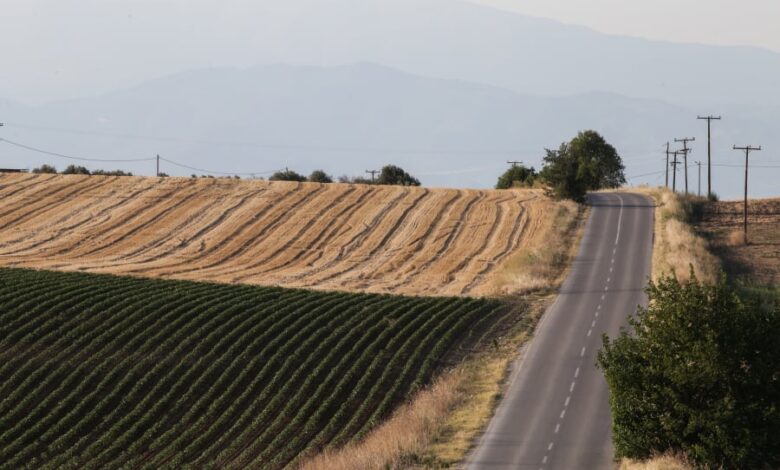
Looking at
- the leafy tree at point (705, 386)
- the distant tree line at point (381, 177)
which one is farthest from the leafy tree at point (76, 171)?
the leafy tree at point (705, 386)

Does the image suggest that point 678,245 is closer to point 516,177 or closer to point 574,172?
point 574,172

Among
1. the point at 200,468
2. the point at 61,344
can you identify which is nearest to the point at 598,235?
the point at 61,344

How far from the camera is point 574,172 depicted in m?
84.1

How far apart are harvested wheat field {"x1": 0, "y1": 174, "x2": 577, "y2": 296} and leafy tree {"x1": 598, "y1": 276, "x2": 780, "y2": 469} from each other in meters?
25.0

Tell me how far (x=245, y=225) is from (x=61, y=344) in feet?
117

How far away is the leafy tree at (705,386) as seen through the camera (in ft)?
101

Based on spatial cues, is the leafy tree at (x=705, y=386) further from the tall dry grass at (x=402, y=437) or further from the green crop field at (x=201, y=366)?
the green crop field at (x=201, y=366)

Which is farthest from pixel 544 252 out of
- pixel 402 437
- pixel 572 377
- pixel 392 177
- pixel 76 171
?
pixel 76 171

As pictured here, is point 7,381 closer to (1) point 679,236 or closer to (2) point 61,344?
(2) point 61,344

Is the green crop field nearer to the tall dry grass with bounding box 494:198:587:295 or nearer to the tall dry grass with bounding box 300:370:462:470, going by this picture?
the tall dry grass with bounding box 300:370:462:470

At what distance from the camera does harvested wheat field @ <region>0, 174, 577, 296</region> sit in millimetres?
64438

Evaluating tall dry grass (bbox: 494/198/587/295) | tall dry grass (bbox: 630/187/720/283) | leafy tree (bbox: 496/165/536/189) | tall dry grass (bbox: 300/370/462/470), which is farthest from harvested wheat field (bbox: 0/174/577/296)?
tall dry grass (bbox: 300/370/462/470)

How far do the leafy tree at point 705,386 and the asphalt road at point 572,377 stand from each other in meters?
2.07

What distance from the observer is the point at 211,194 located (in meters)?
89.6
